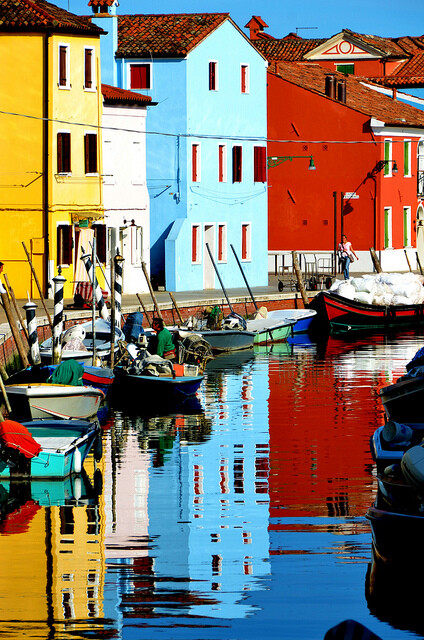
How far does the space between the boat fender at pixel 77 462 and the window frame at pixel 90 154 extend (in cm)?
2445

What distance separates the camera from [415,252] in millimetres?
64250

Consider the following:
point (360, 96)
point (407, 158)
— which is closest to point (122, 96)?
point (360, 96)

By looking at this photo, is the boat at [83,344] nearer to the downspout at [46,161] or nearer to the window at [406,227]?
the downspout at [46,161]

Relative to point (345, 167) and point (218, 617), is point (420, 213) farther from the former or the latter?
point (218, 617)

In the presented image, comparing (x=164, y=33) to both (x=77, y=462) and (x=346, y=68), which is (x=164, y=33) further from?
(x=77, y=462)

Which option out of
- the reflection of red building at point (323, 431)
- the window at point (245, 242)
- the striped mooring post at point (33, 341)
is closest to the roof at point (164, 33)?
the window at point (245, 242)

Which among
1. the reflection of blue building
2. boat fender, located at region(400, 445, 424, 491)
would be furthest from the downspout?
boat fender, located at region(400, 445, 424, 491)

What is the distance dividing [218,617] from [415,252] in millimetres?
52132

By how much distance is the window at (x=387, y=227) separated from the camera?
61375 mm

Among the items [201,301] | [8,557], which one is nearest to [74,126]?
[201,301]

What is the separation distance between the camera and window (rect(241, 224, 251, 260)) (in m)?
53.4

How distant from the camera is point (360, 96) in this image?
64.2 metres

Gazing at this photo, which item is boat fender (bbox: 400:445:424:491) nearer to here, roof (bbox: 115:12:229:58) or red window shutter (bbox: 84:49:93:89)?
red window shutter (bbox: 84:49:93:89)

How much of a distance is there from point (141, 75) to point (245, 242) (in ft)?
25.6
